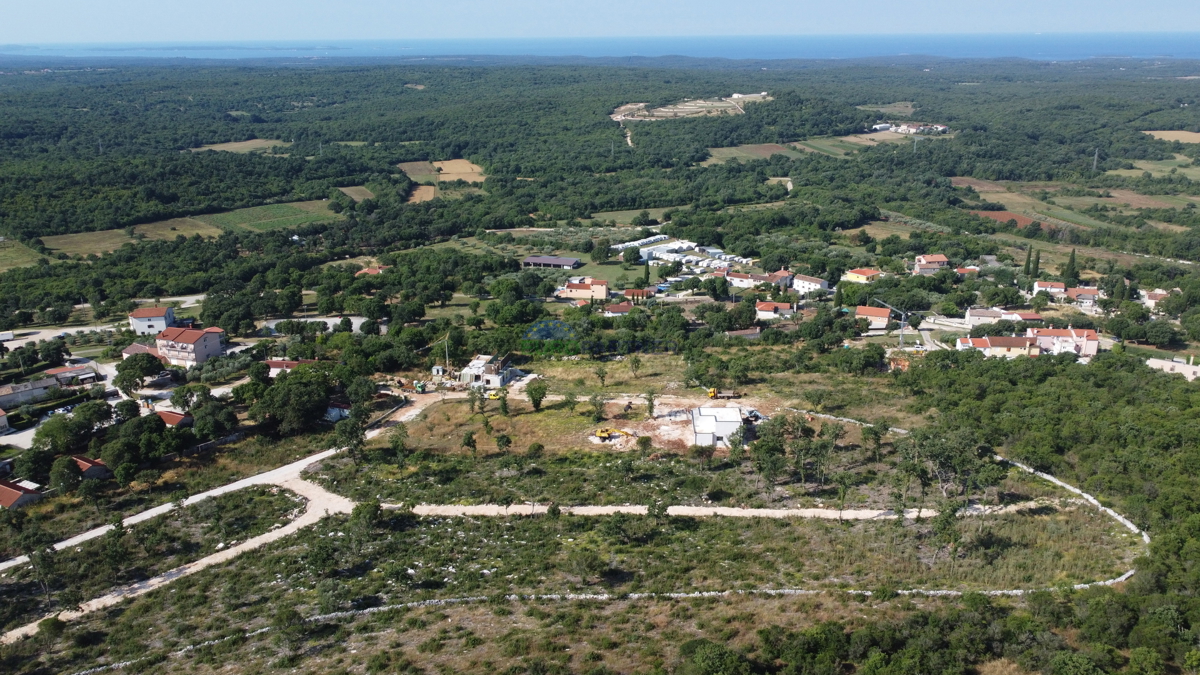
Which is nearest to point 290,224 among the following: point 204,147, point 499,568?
point 204,147

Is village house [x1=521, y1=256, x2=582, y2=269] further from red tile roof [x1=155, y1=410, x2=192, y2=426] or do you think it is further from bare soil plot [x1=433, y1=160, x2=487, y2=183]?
bare soil plot [x1=433, y1=160, x2=487, y2=183]

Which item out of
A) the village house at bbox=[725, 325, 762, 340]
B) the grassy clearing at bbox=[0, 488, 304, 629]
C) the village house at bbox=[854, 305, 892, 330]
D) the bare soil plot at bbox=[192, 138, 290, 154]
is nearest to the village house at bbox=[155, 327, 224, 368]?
the grassy clearing at bbox=[0, 488, 304, 629]

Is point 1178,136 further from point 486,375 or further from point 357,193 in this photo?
point 486,375

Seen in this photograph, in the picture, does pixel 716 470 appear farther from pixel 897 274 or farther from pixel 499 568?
pixel 897 274

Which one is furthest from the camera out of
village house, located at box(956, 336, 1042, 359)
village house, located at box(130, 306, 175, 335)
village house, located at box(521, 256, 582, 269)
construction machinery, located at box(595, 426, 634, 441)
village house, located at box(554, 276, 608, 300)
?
village house, located at box(521, 256, 582, 269)

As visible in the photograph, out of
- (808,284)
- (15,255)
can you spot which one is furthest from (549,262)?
(15,255)

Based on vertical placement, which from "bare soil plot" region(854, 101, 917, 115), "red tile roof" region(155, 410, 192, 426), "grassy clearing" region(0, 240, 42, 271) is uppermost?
"bare soil plot" region(854, 101, 917, 115)

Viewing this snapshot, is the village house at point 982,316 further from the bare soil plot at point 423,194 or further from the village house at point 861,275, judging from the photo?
the bare soil plot at point 423,194
